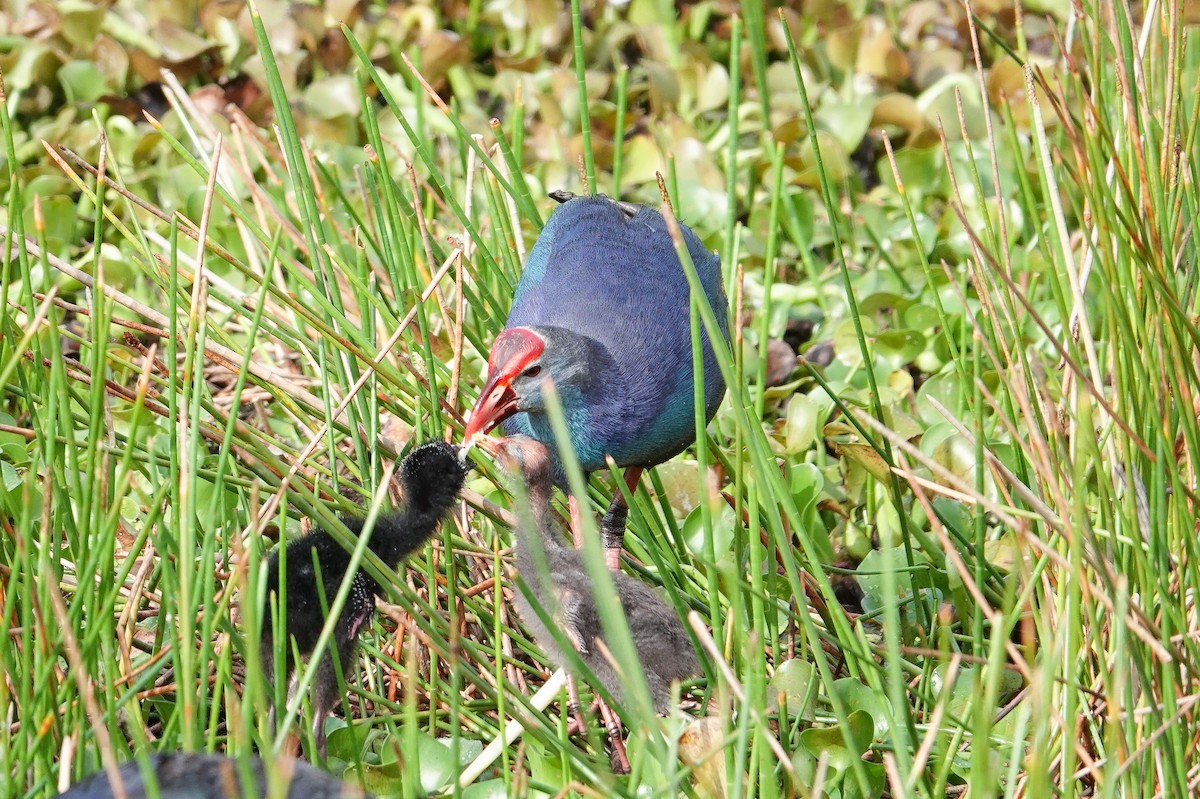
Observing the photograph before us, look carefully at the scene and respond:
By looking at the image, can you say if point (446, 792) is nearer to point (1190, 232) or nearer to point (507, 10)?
point (1190, 232)

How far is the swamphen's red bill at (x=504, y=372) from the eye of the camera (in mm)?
1867

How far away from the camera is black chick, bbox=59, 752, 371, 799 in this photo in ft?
3.23

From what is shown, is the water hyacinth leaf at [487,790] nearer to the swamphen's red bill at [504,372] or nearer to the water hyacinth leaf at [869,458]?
the swamphen's red bill at [504,372]

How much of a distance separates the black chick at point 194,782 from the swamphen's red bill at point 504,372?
2.78 feet

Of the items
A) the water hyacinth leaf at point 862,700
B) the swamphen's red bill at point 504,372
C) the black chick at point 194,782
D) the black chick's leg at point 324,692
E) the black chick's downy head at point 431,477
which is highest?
the swamphen's red bill at point 504,372

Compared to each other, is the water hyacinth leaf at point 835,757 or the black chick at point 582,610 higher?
the black chick at point 582,610

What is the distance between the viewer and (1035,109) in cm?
139

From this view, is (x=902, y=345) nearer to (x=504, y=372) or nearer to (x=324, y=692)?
(x=504, y=372)

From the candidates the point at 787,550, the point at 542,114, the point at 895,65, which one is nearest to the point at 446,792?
the point at 787,550

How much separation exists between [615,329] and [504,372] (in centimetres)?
27

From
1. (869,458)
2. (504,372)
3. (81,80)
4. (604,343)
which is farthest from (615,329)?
(81,80)

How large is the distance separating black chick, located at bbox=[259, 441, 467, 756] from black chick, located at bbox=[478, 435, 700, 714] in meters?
0.08

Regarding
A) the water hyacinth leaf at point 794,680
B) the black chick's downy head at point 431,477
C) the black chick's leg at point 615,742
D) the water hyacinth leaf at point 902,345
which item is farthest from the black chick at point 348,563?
the water hyacinth leaf at point 902,345

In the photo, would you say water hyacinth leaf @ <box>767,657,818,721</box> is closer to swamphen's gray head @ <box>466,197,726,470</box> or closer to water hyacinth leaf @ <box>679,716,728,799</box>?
water hyacinth leaf @ <box>679,716,728,799</box>
